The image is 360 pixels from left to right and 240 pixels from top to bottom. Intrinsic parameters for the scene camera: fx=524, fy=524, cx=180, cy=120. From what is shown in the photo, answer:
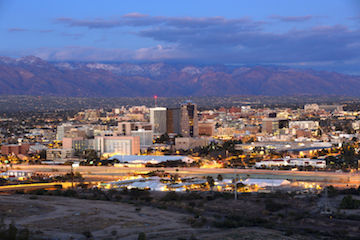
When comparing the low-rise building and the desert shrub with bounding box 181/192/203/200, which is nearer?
the desert shrub with bounding box 181/192/203/200

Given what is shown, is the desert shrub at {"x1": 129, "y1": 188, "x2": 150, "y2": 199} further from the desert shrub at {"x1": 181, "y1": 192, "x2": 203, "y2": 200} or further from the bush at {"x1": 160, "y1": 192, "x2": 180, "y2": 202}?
the desert shrub at {"x1": 181, "y1": 192, "x2": 203, "y2": 200}

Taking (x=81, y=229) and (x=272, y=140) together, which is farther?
(x=272, y=140)

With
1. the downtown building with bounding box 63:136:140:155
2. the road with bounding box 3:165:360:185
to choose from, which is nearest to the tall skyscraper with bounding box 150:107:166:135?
the downtown building with bounding box 63:136:140:155

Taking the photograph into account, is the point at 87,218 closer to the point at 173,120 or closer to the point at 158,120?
the point at 173,120

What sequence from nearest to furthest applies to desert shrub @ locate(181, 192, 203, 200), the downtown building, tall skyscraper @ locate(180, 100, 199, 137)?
desert shrub @ locate(181, 192, 203, 200), the downtown building, tall skyscraper @ locate(180, 100, 199, 137)

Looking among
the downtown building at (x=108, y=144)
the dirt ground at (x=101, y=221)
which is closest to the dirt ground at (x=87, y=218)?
the dirt ground at (x=101, y=221)

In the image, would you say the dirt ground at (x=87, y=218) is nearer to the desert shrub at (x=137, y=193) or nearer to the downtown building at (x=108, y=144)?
the desert shrub at (x=137, y=193)

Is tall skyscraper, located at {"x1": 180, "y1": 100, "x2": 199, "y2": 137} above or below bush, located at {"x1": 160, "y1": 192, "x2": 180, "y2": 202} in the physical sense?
above

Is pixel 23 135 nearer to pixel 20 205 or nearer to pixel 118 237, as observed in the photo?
pixel 20 205

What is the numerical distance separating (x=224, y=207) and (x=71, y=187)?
934 inches

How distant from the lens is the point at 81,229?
35.3 metres

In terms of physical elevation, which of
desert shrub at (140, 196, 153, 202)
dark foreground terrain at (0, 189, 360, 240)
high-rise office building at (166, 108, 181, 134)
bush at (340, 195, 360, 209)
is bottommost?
desert shrub at (140, 196, 153, 202)

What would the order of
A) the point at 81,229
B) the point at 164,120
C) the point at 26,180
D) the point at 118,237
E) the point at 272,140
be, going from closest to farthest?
the point at 118,237 < the point at 81,229 < the point at 26,180 < the point at 272,140 < the point at 164,120

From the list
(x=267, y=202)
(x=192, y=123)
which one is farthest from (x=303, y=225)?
(x=192, y=123)
